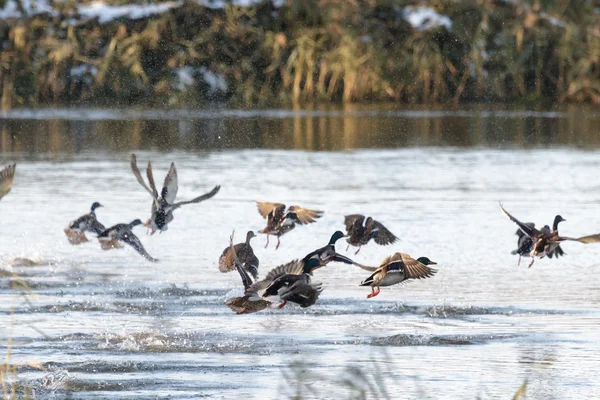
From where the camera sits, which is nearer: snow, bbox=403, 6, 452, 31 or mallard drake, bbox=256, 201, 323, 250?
mallard drake, bbox=256, 201, 323, 250

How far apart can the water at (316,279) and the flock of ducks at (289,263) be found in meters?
0.31

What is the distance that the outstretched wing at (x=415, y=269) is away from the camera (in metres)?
10.7

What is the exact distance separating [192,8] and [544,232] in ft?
89.4

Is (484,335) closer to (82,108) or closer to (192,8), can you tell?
(82,108)

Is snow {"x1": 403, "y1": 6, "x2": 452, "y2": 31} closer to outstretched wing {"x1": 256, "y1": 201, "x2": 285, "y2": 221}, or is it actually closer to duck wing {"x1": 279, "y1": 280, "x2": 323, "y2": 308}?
outstretched wing {"x1": 256, "y1": 201, "x2": 285, "y2": 221}

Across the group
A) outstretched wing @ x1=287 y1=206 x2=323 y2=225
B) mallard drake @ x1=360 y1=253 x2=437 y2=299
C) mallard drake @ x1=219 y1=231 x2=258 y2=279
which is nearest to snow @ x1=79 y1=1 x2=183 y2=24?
outstretched wing @ x1=287 y1=206 x2=323 y2=225

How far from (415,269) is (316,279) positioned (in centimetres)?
250

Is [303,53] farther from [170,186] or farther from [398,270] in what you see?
[398,270]

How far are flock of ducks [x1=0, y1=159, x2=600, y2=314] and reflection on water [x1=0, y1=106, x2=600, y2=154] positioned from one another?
12.7 meters

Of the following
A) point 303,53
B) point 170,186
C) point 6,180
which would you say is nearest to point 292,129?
point 303,53

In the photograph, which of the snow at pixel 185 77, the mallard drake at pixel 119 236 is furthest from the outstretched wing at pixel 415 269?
the snow at pixel 185 77

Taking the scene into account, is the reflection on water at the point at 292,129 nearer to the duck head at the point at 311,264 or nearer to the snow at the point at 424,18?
the snow at the point at 424,18

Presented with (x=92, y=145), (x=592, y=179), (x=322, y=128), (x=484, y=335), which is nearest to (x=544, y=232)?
(x=484, y=335)

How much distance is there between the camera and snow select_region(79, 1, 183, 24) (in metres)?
37.8
